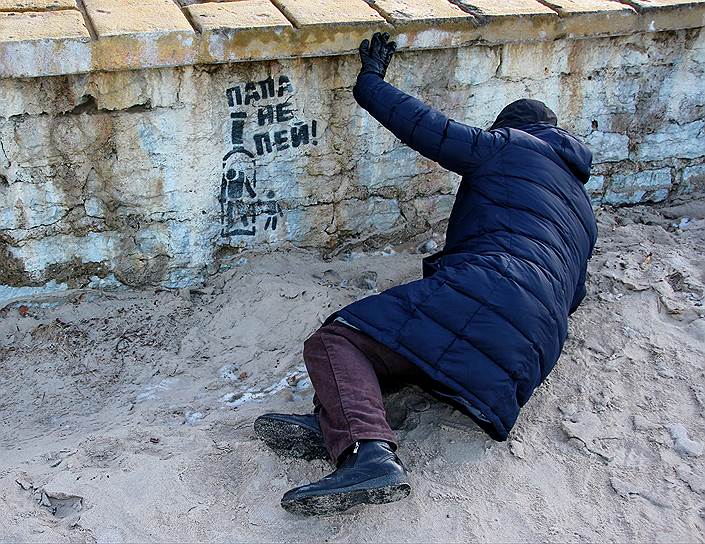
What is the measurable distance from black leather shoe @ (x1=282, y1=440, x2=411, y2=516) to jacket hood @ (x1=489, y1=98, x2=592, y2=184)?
1.45 m

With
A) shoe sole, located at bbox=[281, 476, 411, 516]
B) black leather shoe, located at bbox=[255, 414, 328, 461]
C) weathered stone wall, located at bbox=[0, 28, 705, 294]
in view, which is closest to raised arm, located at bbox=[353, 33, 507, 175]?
weathered stone wall, located at bbox=[0, 28, 705, 294]

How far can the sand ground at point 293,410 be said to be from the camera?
2.57 m

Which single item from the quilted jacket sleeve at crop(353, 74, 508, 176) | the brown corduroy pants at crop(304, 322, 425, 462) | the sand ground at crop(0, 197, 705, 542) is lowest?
the sand ground at crop(0, 197, 705, 542)

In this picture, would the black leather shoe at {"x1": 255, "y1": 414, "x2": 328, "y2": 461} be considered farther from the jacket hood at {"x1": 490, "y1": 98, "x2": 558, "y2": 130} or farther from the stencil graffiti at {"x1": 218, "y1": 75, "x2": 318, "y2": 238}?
the jacket hood at {"x1": 490, "y1": 98, "x2": 558, "y2": 130}

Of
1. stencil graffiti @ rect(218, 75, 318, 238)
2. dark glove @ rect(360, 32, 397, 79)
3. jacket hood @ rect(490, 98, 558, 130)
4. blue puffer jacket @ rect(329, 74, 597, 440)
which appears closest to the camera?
blue puffer jacket @ rect(329, 74, 597, 440)

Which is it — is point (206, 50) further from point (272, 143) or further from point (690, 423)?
point (690, 423)

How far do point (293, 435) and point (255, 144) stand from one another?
1.47 m

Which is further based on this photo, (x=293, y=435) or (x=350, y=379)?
(x=293, y=435)

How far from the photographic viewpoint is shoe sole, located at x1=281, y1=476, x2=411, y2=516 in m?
2.38

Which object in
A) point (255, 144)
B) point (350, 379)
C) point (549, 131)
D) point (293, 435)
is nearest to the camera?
point (350, 379)

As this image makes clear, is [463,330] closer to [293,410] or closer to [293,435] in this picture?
[293,435]

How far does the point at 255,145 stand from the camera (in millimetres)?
3625

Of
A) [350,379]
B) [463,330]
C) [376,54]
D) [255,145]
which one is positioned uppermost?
[376,54]

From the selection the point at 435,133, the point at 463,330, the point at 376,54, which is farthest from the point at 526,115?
the point at 463,330
